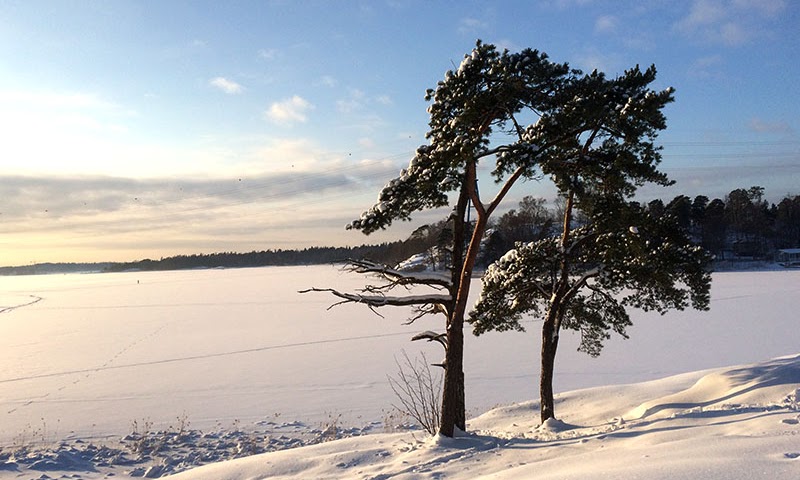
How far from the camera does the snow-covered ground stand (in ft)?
28.3

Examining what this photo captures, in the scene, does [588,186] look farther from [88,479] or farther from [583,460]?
[88,479]

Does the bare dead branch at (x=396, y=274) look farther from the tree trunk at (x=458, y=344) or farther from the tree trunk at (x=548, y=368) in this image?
the tree trunk at (x=548, y=368)

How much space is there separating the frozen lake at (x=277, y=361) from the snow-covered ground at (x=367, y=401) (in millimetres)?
126

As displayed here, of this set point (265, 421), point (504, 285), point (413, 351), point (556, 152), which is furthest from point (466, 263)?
point (413, 351)

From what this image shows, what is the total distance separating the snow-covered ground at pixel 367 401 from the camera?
8.64 meters

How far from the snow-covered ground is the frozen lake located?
0.41 feet

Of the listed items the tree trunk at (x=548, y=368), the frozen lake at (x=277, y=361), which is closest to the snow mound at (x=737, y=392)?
the tree trunk at (x=548, y=368)

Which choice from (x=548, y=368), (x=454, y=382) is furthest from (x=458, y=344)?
(x=548, y=368)

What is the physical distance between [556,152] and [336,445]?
7.85 meters

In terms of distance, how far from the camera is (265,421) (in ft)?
54.2

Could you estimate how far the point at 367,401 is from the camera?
61.4 feet

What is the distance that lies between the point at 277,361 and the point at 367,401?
8620 millimetres

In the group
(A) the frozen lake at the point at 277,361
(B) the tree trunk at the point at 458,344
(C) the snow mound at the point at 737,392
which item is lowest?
(A) the frozen lake at the point at 277,361

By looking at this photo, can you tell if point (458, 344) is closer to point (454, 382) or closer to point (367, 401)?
point (454, 382)
